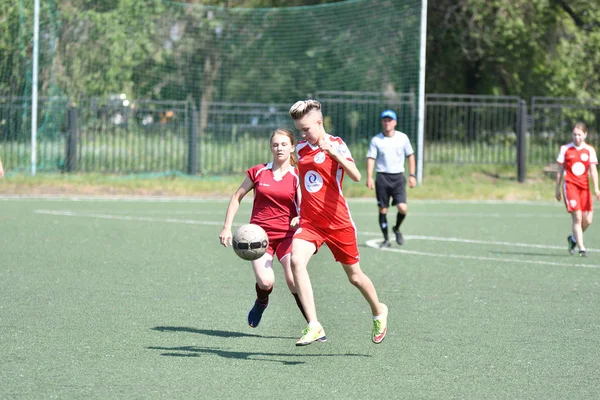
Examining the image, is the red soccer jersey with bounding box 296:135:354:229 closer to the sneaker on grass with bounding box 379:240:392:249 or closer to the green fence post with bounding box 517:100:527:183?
the sneaker on grass with bounding box 379:240:392:249

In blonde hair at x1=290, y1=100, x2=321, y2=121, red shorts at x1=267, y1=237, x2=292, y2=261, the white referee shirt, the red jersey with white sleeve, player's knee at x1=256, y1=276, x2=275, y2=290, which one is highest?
blonde hair at x1=290, y1=100, x2=321, y2=121

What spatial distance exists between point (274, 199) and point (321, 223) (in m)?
0.67

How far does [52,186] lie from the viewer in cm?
2364

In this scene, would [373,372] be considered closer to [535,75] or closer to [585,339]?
[585,339]

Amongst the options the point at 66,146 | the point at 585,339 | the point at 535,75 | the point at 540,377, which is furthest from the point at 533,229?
the point at 535,75

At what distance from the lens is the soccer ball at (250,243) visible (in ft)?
24.5

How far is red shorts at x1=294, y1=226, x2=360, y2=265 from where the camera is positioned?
7352 mm

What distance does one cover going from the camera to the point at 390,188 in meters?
14.9

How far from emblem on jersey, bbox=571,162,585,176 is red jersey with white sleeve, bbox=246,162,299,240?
705 centimetres

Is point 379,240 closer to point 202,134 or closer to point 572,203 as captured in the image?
point 572,203

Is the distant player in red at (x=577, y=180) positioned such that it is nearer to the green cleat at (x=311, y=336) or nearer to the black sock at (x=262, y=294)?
the black sock at (x=262, y=294)

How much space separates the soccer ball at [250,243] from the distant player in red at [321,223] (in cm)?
32

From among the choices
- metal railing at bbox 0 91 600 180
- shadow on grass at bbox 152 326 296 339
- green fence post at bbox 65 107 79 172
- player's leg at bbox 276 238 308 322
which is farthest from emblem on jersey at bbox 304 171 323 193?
green fence post at bbox 65 107 79 172

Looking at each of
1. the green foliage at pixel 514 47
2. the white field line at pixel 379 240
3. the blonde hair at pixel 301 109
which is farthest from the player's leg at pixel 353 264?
the green foliage at pixel 514 47
